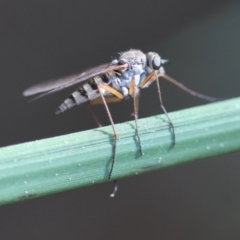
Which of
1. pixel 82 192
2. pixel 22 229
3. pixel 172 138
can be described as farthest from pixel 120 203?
pixel 172 138

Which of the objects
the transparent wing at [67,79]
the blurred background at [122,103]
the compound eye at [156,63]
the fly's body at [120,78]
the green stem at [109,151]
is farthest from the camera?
the blurred background at [122,103]

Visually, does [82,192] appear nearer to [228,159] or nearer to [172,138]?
[228,159]

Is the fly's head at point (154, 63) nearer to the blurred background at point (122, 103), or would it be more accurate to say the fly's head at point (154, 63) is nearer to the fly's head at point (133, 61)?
the fly's head at point (133, 61)

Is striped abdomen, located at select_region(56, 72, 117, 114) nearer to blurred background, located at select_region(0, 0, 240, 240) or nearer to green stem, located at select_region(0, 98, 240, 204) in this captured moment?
green stem, located at select_region(0, 98, 240, 204)

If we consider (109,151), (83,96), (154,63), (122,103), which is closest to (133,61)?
(154,63)

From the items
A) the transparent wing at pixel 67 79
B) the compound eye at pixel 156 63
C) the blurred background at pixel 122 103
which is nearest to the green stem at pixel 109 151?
the transparent wing at pixel 67 79
